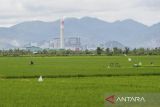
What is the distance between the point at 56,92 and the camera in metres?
18.3

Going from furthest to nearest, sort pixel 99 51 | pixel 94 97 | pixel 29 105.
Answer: pixel 99 51, pixel 94 97, pixel 29 105

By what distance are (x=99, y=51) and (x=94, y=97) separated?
135m


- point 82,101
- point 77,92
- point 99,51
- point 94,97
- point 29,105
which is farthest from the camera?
point 99,51

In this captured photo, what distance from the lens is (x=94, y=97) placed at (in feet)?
53.6

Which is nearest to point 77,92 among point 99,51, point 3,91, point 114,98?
point 3,91

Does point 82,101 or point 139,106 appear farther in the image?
point 82,101

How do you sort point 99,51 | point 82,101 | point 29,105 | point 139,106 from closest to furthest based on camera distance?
point 139,106 → point 29,105 → point 82,101 → point 99,51

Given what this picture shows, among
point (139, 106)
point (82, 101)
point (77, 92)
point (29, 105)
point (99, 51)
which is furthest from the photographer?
point (99, 51)

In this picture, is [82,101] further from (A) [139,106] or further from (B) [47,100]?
(A) [139,106]

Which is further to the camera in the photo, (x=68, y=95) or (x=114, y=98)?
(x=68, y=95)

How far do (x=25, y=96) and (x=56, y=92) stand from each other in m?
1.82

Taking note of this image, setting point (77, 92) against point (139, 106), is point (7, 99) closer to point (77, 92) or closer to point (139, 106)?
point (77, 92)

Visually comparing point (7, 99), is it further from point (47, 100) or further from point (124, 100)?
point (124, 100)

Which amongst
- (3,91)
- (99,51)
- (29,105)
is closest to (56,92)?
(3,91)
